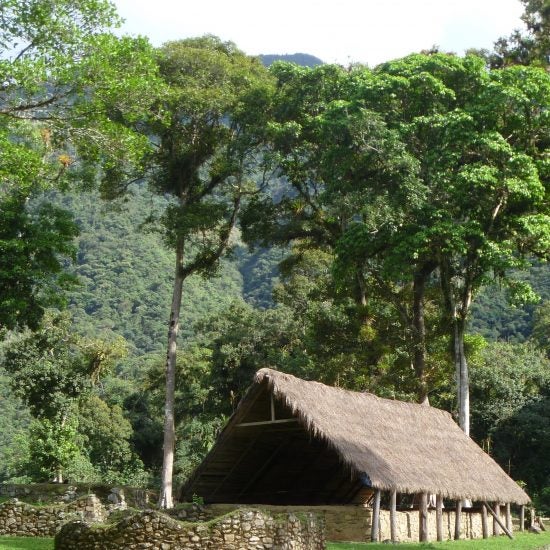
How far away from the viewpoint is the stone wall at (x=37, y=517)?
46.6 feet

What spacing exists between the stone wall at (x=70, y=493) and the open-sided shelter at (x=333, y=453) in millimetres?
2735

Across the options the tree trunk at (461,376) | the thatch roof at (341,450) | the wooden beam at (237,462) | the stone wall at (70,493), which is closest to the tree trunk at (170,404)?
the stone wall at (70,493)

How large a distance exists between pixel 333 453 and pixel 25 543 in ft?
22.2

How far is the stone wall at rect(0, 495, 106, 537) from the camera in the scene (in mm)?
14219

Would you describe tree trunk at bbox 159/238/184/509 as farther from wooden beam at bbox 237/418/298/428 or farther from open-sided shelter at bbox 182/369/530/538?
wooden beam at bbox 237/418/298/428

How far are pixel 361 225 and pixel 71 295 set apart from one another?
46842 millimetres

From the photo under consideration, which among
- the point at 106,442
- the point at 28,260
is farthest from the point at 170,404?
the point at 106,442

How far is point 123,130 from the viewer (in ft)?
56.4

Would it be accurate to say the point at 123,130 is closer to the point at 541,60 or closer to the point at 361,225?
the point at 361,225

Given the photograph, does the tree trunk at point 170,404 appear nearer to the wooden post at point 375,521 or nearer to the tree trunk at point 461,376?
the tree trunk at point 461,376

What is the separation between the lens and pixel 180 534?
424 inches

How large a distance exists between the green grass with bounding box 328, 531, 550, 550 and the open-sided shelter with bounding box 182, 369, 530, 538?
860mm

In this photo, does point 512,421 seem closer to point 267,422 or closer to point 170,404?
point 170,404

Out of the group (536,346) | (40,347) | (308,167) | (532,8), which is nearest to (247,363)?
(40,347)
